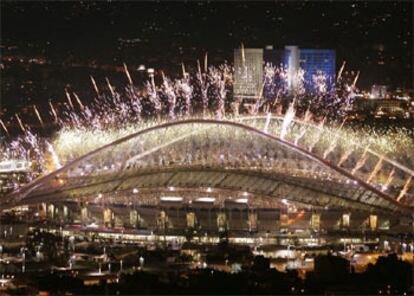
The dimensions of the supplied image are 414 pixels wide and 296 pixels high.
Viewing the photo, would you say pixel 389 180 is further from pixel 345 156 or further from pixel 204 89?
pixel 204 89

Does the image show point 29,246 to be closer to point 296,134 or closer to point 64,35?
point 296,134

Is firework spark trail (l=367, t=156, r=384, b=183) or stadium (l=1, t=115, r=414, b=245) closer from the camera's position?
stadium (l=1, t=115, r=414, b=245)

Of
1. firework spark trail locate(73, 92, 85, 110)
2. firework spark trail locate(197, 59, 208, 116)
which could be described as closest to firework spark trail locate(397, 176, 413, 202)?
firework spark trail locate(197, 59, 208, 116)

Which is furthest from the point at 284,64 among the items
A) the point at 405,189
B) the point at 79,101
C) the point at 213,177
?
the point at 405,189

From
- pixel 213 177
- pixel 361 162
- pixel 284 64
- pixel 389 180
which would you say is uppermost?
pixel 284 64

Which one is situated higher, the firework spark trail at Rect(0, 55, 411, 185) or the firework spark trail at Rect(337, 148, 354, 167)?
the firework spark trail at Rect(0, 55, 411, 185)

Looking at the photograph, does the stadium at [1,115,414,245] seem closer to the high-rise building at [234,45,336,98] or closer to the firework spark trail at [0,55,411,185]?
the firework spark trail at [0,55,411,185]

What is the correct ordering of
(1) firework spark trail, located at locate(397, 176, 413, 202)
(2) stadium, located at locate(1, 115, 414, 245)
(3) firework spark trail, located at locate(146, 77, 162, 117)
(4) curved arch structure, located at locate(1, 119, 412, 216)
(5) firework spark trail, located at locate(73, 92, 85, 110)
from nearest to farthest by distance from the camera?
(2) stadium, located at locate(1, 115, 414, 245), (1) firework spark trail, located at locate(397, 176, 413, 202), (4) curved arch structure, located at locate(1, 119, 412, 216), (3) firework spark trail, located at locate(146, 77, 162, 117), (5) firework spark trail, located at locate(73, 92, 85, 110)

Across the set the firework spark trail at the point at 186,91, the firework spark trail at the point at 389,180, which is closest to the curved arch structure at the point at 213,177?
the firework spark trail at the point at 389,180
